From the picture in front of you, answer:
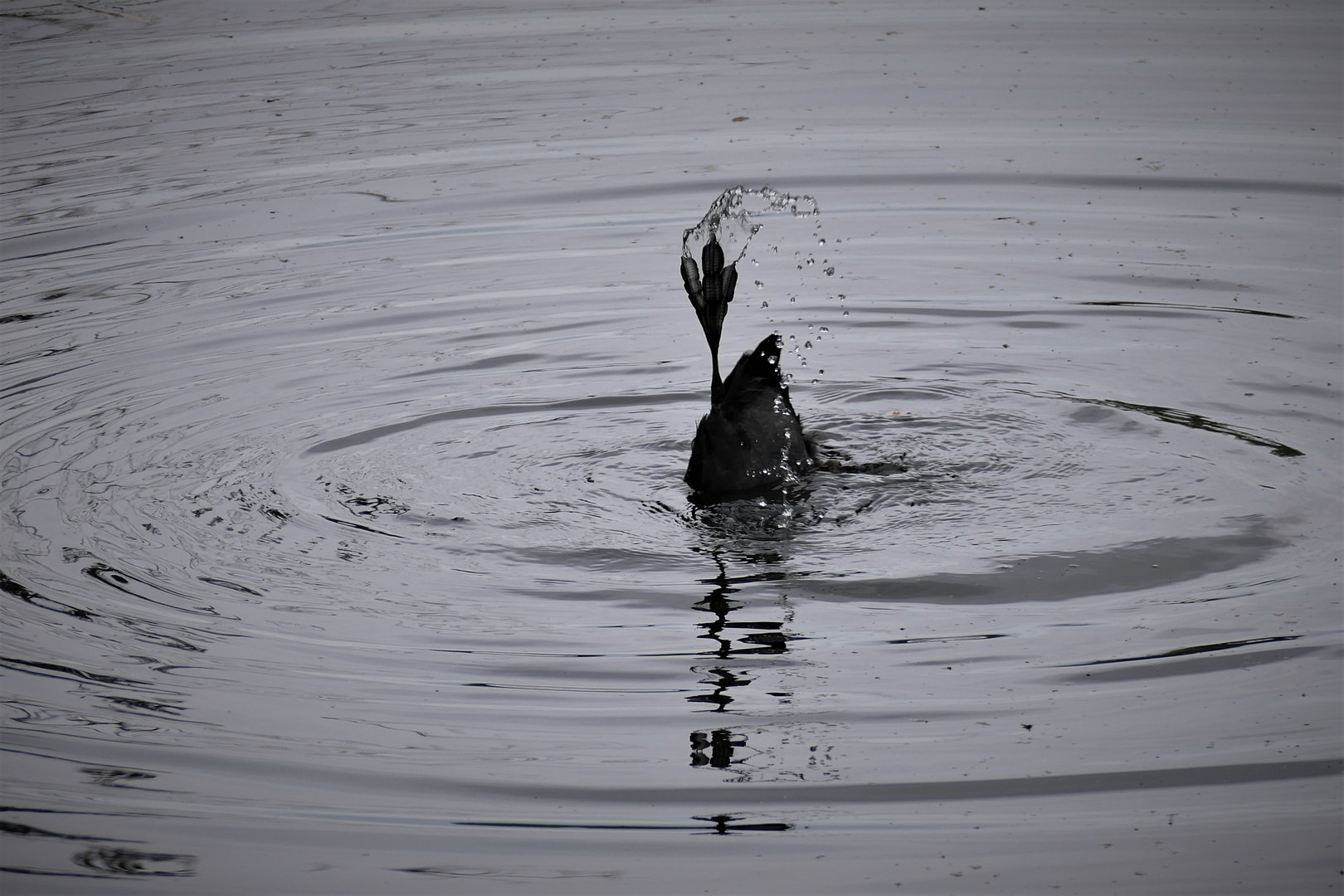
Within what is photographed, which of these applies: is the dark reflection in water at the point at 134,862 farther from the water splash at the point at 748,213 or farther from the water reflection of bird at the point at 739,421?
the water splash at the point at 748,213

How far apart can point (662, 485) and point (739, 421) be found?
420 millimetres

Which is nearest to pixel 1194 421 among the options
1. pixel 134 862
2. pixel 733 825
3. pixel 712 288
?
pixel 712 288

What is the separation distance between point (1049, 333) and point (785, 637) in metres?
3.32

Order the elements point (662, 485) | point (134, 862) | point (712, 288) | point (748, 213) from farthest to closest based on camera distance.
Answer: point (748, 213)
point (662, 485)
point (712, 288)
point (134, 862)

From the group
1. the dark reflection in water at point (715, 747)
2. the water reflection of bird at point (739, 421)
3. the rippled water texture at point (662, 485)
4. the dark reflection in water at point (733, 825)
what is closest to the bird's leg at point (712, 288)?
the water reflection of bird at point (739, 421)

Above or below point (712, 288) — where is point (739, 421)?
below

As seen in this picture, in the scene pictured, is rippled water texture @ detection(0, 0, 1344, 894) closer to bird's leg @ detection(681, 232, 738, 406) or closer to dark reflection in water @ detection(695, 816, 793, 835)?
dark reflection in water @ detection(695, 816, 793, 835)

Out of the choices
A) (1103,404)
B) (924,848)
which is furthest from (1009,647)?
(1103,404)

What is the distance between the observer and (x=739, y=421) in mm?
5188

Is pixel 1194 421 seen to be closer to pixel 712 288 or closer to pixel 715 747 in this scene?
pixel 712 288

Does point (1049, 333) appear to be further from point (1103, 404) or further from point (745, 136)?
point (745, 136)

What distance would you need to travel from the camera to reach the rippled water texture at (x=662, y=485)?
11.2 ft

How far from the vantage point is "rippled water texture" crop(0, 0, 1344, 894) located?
3.41 meters

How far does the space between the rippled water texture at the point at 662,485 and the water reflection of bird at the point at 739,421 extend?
0.56 ft
